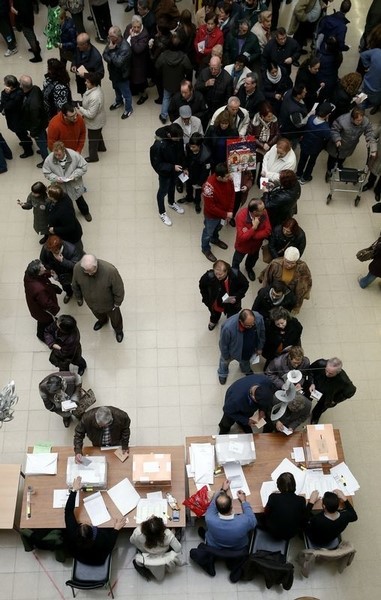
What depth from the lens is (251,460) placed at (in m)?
5.75

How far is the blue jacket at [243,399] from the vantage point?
5777 millimetres

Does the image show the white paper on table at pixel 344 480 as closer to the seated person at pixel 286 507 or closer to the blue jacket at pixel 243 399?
the seated person at pixel 286 507

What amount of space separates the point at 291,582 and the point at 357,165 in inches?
245

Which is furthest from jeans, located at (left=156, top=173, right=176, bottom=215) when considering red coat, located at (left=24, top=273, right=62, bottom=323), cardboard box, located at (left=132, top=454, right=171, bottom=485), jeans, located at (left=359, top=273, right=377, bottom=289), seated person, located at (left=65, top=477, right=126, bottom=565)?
seated person, located at (left=65, top=477, right=126, bottom=565)

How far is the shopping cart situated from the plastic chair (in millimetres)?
5853

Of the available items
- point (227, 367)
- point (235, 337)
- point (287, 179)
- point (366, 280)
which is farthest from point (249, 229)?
point (366, 280)

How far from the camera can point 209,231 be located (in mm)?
7719

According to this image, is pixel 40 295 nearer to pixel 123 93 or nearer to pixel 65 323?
pixel 65 323

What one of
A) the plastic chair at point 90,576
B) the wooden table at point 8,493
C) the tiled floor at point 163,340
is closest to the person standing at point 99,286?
the tiled floor at point 163,340

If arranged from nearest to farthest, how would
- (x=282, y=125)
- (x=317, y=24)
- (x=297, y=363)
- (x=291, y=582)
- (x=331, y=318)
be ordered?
1. (x=291, y=582)
2. (x=297, y=363)
3. (x=331, y=318)
4. (x=282, y=125)
5. (x=317, y=24)

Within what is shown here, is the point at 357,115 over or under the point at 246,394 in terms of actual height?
over

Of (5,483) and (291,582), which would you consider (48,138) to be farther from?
(291,582)

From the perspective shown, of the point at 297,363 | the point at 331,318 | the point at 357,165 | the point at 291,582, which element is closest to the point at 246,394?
the point at 297,363

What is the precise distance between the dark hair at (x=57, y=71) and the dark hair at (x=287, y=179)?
3.40 metres
